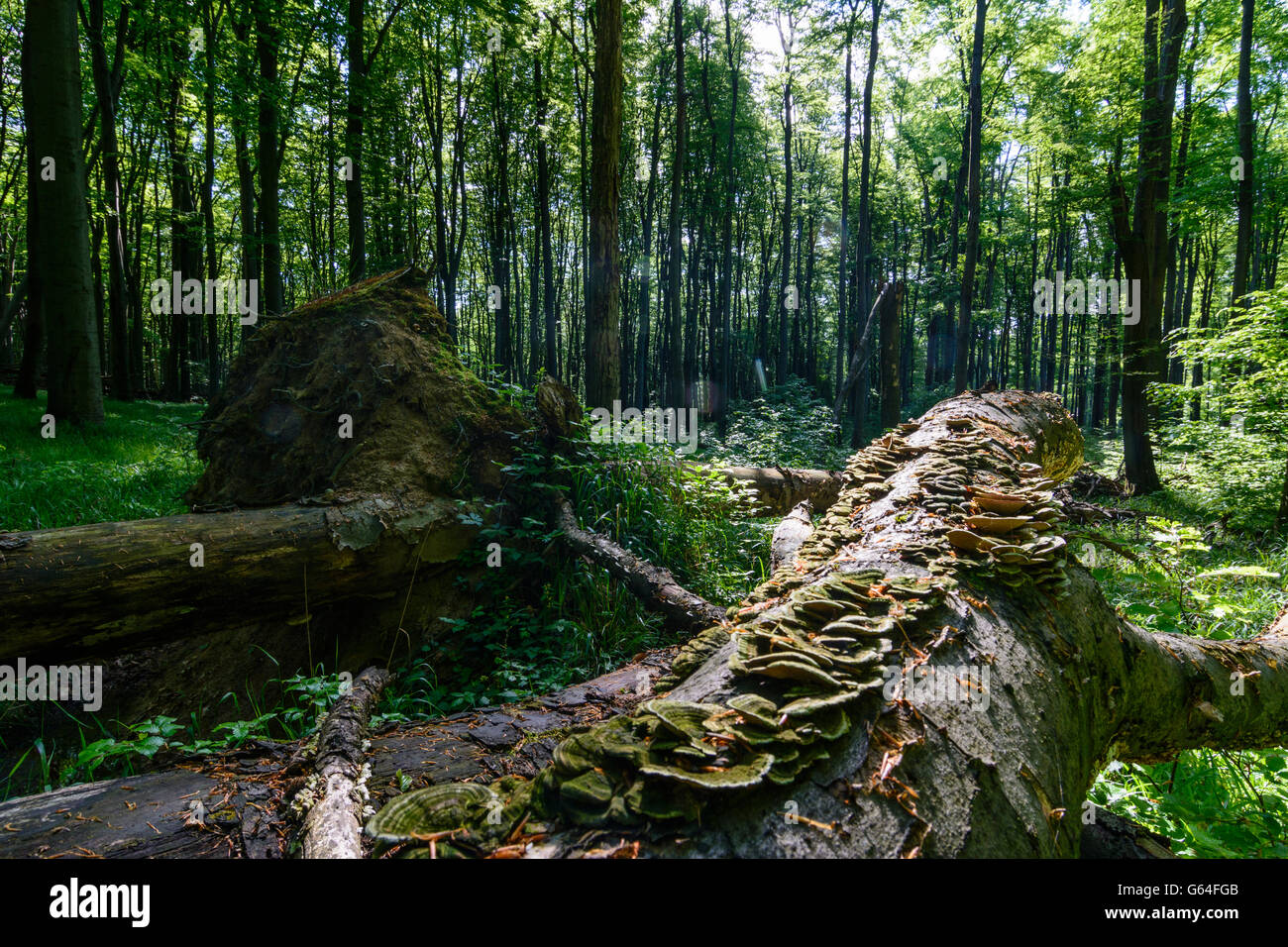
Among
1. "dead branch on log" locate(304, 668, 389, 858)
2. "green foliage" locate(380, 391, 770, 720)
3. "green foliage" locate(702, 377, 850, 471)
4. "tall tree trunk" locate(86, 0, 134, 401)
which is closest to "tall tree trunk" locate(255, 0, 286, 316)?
"tall tree trunk" locate(86, 0, 134, 401)

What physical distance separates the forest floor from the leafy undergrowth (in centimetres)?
1

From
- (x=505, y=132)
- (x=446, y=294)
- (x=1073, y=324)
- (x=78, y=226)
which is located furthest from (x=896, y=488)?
(x=1073, y=324)

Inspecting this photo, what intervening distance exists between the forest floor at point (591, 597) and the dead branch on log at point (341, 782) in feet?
1.88

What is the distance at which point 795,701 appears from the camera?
3.24 ft

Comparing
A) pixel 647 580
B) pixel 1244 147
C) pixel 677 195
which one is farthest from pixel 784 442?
pixel 647 580

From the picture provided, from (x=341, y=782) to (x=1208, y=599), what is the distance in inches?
192

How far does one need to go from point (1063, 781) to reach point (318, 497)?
4.00 meters

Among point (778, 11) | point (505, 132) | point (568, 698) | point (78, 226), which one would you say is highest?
point (778, 11)

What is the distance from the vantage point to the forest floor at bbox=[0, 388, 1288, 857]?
244 centimetres

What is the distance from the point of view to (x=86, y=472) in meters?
6.21

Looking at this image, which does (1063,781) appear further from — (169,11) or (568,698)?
(169,11)

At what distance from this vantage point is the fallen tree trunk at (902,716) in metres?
0.82

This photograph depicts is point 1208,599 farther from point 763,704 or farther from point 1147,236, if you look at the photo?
point 1147,236

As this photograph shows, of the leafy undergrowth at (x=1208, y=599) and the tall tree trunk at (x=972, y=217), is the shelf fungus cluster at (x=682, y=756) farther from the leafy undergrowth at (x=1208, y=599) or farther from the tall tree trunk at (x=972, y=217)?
the tall tree trunk at (x=972, y=217)
